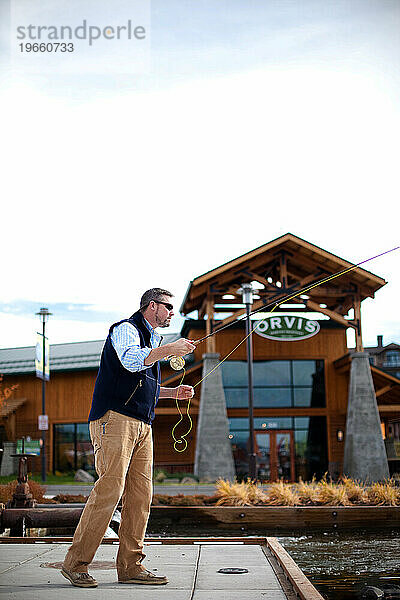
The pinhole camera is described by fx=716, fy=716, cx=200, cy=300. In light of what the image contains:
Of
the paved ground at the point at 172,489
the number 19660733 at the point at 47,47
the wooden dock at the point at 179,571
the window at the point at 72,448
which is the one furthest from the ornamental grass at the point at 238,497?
the window at the point at 72,448

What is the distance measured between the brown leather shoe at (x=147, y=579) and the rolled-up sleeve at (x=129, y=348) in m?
1.29

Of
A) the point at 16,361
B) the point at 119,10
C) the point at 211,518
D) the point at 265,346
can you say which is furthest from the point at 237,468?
the point at 119,10

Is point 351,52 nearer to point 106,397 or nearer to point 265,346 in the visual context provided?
point 106,397

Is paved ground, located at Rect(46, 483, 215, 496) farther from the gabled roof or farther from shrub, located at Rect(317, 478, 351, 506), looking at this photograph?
shrub, located at Rect(317, 478, 351, 506)

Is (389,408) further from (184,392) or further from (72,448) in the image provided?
(184,392)

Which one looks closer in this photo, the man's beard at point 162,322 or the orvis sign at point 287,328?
the man's beard at point 162,322

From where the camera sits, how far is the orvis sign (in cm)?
2388

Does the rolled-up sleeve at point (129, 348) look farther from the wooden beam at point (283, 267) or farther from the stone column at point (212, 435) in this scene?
the wooden beam at point (283, 267)

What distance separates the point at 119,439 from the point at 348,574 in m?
3.99

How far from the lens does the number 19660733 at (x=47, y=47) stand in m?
4.76

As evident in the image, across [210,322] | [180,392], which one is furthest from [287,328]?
[180,392]

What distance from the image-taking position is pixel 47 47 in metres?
5.06

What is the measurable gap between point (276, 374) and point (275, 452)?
8.94 ft

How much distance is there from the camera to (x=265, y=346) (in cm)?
2555
